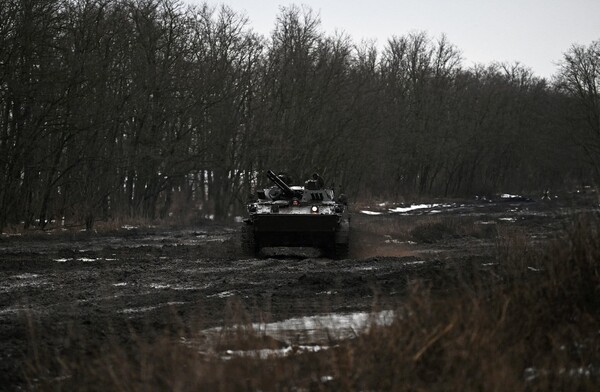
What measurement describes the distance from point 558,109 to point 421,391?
6973cm

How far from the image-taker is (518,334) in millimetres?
7684

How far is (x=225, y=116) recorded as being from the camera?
4269cm

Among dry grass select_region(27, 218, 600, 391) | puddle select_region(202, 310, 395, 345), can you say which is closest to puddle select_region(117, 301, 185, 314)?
puddle select_region(202, 310, 395, 345)

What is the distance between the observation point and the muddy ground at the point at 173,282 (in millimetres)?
9711

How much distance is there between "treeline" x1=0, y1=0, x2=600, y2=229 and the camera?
2786cm

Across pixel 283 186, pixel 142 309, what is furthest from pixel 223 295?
pixel 283 186

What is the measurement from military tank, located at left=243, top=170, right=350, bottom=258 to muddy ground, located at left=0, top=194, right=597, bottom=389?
46 centimetres

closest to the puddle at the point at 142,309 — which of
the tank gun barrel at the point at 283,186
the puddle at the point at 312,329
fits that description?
the puddle at the point at 312,329

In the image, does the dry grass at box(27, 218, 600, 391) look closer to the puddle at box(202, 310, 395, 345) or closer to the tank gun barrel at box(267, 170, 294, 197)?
the puddle at box(202, 310, 395, 345)

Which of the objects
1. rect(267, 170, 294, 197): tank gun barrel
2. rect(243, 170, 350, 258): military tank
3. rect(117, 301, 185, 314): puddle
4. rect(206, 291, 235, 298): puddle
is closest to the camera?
rect(117, 301, 185, 314): puddle

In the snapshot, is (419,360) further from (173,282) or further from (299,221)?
(299,221)

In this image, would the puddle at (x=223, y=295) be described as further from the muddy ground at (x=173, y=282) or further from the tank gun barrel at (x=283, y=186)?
the tank gun barrel at (x=283, y=186)

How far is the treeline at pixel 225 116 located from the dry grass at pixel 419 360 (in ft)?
48.6

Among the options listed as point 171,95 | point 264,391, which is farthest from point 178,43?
point 264,391
